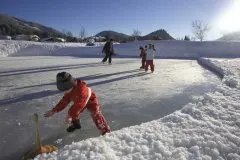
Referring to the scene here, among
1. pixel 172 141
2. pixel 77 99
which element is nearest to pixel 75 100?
pixel 77 99

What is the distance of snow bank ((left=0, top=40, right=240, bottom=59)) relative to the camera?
84.6 ft

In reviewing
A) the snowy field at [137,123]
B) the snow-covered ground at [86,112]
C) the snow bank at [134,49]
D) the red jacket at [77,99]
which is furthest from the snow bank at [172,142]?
the snow bank at [134,49]

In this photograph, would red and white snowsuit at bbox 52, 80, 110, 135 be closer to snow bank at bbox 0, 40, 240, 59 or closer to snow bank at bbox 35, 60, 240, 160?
snow bank at bbox 35, 60, 240, 160

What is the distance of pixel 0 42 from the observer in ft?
92.1

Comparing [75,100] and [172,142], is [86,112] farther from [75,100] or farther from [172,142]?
[172,142]

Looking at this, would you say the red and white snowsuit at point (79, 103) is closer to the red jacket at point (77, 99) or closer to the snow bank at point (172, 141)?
the red jacket at point (77, 99)

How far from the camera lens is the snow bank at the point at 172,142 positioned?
3129mm

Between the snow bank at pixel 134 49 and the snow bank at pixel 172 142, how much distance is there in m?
21.3

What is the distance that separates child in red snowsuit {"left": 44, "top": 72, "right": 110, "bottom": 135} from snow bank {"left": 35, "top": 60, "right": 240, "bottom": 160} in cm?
43

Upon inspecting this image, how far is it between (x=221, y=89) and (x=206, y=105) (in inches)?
65.2

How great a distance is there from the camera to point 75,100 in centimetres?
376

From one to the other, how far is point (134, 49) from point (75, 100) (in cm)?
2471

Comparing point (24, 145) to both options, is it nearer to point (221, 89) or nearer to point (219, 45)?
point (221, 89)

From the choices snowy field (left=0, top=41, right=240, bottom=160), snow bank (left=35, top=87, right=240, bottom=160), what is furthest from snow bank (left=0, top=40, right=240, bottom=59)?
snow bank (left=35, top=87, right=240, bottom=160)
